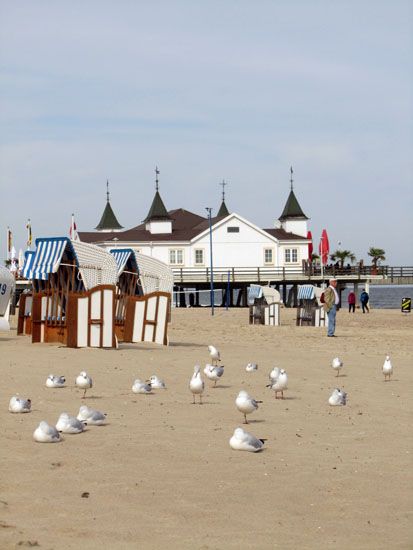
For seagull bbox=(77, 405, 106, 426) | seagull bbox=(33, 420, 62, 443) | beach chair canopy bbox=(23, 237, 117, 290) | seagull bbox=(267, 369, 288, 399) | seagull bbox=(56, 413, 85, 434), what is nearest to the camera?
seagull bbox=(33, 420, 62, 443)

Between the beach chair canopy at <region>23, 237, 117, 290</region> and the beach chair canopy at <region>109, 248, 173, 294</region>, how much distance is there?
1.67 m

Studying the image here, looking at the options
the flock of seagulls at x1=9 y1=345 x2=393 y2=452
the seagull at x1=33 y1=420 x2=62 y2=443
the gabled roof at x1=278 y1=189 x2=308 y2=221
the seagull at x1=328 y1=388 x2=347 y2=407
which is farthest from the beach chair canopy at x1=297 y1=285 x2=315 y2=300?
the gabled roof at x1=278 y1=189 x2=308 y2=221

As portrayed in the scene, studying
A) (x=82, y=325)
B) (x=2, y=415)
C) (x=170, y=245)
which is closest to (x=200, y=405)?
(x=2, y=415)

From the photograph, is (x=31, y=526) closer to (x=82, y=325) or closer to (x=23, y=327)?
(x=82, y=325)

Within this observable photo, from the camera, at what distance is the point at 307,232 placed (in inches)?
3413

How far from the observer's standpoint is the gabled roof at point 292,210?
8706 cm

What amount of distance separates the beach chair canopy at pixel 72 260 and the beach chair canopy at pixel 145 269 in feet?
5.49

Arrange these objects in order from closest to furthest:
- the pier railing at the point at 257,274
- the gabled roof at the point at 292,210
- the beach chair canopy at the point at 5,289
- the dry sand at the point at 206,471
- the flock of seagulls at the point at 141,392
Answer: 1. the dry sand at the point at 206,471
2. the flock of seagulls at the point at 141,392
3. the beach chair canopy at the point at 5,289
4. the pier railing at the point at 257,274
5. the gabled roof at the point at 292,210

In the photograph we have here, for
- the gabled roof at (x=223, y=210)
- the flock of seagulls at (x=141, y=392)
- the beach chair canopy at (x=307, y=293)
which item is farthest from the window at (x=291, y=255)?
the flock of seagulls at (x=141, y=392)

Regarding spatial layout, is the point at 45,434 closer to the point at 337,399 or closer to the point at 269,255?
the point at 337,399

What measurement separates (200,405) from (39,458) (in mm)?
4020

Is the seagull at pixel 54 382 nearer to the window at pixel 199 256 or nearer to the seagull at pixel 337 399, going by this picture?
the seagull at pixel 337 399

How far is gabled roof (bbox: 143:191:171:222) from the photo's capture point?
3280 inches

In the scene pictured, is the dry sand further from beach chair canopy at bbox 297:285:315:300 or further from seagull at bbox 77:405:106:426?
beach chair canopy at bbox 297:285:315:300
